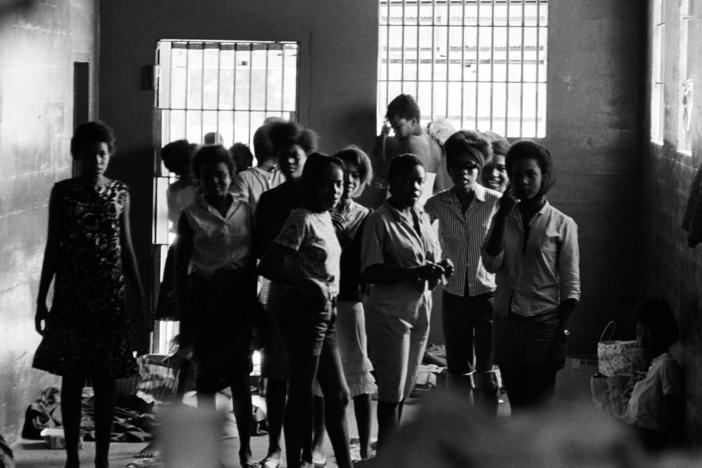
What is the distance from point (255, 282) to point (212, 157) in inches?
23.1

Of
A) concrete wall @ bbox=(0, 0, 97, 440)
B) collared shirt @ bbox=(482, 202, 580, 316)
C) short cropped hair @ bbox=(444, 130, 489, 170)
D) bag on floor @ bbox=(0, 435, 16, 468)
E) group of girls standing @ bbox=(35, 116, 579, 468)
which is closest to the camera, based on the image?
bag on floor @ bbox=(0, 435, 16, 468)

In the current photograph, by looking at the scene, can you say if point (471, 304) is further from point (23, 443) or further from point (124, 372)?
point (23, 443)

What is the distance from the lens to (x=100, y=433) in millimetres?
5246

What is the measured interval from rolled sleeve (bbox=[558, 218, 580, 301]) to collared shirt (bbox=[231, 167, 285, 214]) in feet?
5.94

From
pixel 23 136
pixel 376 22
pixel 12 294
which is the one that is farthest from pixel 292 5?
pixel 12 294

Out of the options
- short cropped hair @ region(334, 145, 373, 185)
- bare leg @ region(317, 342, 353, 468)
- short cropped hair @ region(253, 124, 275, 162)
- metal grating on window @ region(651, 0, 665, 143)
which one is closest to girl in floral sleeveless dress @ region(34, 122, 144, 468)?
bare leg @ region(317, 342, 353, 468)

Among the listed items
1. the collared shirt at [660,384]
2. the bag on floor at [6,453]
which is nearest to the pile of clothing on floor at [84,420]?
the collared shirt at [660,384]

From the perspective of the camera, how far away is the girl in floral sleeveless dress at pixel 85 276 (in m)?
5.05

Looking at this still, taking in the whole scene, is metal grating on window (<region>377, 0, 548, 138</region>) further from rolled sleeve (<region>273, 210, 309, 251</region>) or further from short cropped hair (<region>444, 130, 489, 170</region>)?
rolled sleeve (<region>273, 210, 309, 251</region>)

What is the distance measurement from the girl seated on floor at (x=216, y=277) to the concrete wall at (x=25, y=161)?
1307mm

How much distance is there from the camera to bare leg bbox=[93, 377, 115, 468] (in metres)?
5.16

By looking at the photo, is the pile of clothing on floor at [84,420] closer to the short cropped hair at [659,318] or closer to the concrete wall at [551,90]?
the concrete wall at [551,90]

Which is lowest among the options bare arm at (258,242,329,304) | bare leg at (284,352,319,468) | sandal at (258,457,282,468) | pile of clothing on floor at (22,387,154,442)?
pile of clothing on floor at (22,387,154,442)

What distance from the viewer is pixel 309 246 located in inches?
187
